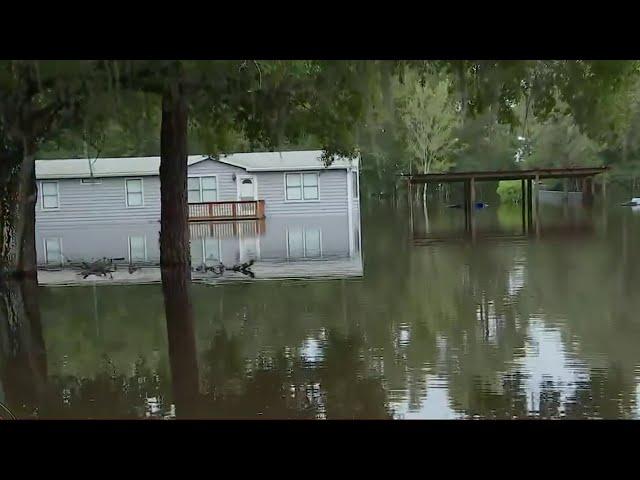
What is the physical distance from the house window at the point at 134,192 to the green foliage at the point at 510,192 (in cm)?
1838

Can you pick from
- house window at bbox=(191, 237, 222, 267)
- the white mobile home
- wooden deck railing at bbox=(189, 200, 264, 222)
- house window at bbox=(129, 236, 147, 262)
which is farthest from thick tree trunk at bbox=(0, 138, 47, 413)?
the white mobile home

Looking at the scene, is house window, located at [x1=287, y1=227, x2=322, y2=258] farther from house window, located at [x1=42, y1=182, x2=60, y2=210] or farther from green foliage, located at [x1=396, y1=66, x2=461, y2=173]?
house window, located at [x1=42, y1=182, x2=60, y2=210]

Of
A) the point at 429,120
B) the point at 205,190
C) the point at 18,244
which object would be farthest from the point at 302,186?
the point at 18,244

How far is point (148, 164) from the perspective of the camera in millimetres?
23953

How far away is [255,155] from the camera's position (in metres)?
25.0

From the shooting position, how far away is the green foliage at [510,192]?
33219 millimetres

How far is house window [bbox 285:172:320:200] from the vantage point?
23.3 metres

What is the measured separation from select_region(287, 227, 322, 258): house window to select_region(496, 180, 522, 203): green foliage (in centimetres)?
1698

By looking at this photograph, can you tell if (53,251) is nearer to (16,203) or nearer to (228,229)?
(228,229)

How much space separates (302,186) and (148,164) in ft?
18.2
